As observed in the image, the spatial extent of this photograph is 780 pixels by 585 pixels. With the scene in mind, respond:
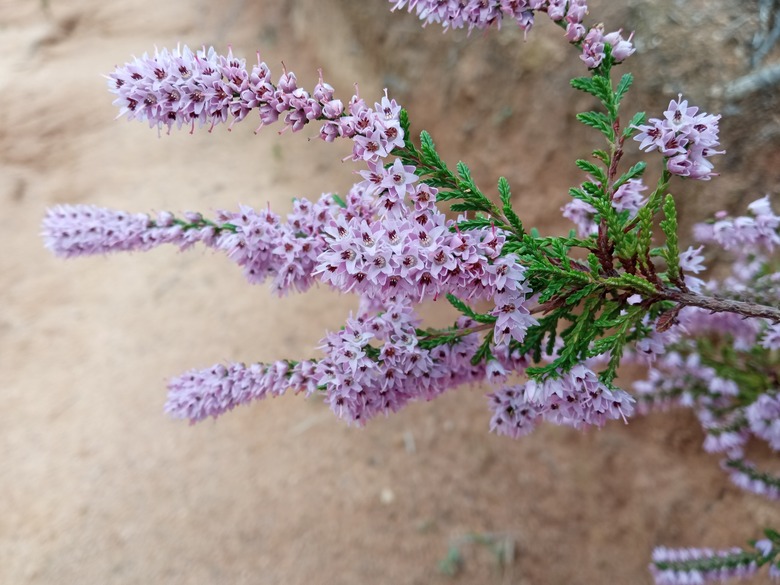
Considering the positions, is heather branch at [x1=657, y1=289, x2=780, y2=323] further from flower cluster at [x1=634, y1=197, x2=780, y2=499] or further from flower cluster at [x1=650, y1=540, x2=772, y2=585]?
flower cluster at [x1=650, y1=540, x2=772, y2=585]

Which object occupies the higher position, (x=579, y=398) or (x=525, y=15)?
(x=525, y=15)

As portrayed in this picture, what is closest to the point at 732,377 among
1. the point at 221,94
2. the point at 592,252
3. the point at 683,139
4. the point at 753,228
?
the point at 753,228

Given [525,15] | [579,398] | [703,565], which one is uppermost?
[525,15]

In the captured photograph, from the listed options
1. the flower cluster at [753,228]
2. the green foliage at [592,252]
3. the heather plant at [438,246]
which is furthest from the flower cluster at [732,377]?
the green foliage at [592,252]

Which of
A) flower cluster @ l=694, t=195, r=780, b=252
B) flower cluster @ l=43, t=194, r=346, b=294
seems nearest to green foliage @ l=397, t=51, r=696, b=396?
flower cluster @ l=43, t=194, r=346, b=294

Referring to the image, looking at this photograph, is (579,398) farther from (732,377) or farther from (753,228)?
(732,377)

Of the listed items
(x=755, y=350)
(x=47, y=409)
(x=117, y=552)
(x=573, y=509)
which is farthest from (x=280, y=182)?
(x=755, y=350)

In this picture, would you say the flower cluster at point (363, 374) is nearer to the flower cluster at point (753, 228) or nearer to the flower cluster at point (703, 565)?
the flower cluster at point (753, 228)

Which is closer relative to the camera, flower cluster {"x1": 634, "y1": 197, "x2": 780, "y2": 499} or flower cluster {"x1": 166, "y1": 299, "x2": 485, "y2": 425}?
flower cluster {"x1": 166, "y1": 299, "x2": 485, "y2": 425}
